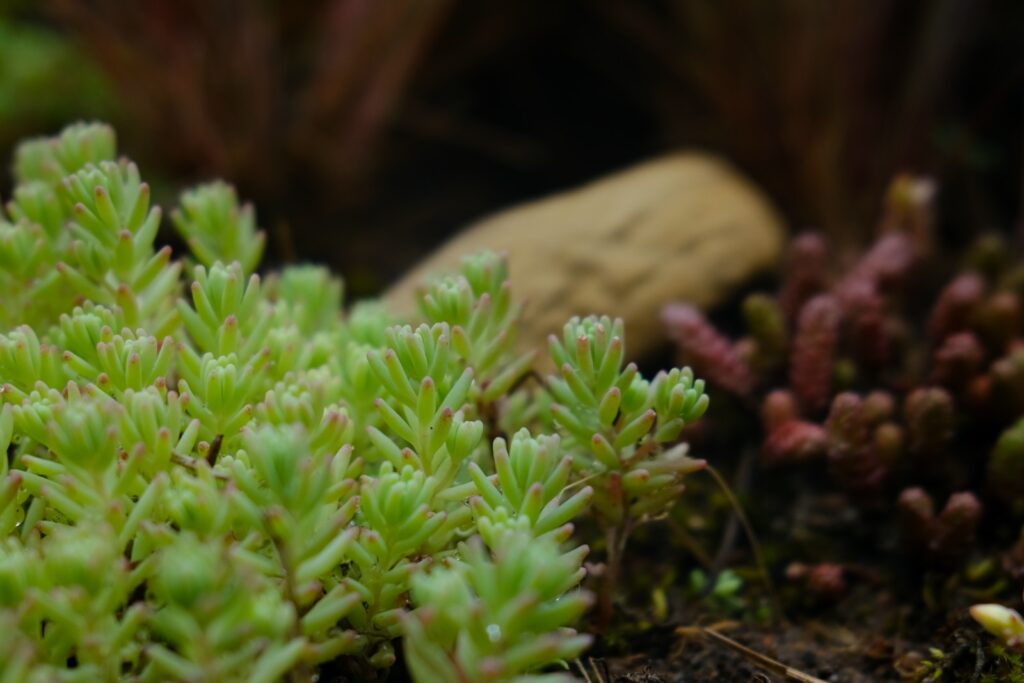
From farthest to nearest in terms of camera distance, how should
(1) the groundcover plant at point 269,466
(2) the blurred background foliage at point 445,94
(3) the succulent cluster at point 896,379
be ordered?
1. (2) the blurred background foliage at point 445,94
2. (3) the succulent cluster at point 896,379
3. (1) the groundcover plant at point 269,466

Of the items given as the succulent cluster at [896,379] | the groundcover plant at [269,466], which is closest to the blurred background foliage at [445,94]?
the succulent cluster at [896,379]

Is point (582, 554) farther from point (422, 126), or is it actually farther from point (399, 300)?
point (422, 126)

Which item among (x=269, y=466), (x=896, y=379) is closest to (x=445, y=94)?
(x=896, y=379)

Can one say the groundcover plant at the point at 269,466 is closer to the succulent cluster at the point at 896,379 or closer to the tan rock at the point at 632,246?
the succulent cluster at the point at 896,379

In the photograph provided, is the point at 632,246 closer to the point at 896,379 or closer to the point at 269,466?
the point at 896,379

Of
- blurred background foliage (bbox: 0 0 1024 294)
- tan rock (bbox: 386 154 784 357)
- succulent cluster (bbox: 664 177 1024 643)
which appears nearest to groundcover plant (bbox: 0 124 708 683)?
succulent cluster (bbox: 664 177 1024 643)

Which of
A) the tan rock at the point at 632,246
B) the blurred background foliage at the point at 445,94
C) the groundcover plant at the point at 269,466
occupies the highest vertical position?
the blurred background foliage at the point at 445,94

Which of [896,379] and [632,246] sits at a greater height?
[632,246]

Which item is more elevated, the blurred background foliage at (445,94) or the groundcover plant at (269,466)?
the blurred background foliage at (445,94)
